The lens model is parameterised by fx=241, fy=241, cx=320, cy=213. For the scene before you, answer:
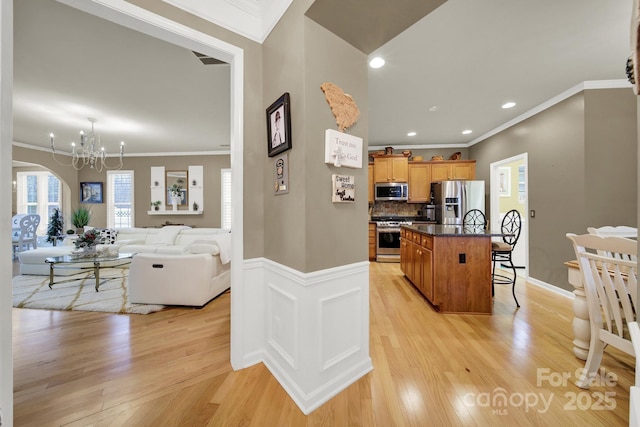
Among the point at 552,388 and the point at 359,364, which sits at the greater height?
the point at 359,364

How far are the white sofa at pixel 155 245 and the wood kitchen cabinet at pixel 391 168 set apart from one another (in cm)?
352

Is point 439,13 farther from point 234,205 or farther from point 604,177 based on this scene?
point 604,177

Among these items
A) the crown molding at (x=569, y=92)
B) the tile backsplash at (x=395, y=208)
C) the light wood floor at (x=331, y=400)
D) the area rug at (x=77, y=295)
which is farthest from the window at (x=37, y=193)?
the crown molding at (x=569, y=92)

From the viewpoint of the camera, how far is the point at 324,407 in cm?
142

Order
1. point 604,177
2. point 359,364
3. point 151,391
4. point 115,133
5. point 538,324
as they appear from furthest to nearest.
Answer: point 115,133 → point 604,177 → point 538,324 → point 359,364 → point 151,391

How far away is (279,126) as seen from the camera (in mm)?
1611

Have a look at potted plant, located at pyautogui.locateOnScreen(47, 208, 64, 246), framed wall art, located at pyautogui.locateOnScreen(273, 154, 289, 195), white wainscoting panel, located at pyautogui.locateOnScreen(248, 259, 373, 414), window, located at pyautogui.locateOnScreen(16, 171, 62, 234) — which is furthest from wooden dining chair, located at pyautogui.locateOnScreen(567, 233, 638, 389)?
window, located at pyautogui.locateOnScreen(16, 171, 62, 234)

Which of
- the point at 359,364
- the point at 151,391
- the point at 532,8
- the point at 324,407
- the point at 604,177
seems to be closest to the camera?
the point at 324,407

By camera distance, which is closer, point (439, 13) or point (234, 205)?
point (234, 205)

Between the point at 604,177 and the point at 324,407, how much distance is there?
4128 mm

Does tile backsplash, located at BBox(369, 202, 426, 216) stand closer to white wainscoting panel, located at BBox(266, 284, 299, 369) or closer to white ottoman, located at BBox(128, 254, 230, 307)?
white ottoman, located at BBox(128, 254, 230, 307)

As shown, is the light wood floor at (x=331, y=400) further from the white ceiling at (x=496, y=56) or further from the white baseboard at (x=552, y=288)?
the white ceiling at (x=496, y=56)

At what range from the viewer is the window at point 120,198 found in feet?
21.4

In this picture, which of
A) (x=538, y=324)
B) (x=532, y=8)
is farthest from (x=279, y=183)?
A: (x=538, y=324)
